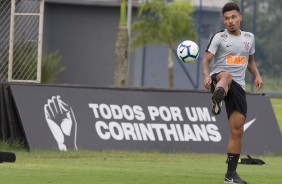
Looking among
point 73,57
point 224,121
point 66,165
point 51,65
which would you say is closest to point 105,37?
point 73,57

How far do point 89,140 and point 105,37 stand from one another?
2791 cm

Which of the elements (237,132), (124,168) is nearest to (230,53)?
(237,132)

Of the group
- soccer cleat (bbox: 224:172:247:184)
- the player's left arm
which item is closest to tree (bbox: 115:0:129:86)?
the player's left arm

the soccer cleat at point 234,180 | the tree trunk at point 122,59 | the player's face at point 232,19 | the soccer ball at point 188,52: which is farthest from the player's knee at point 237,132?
the tree trunk at point 122,59

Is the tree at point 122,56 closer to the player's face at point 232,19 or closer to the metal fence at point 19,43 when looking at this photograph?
the metal fence at point 19,43

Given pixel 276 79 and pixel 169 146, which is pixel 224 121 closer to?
pixel 169 146

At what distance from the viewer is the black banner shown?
18141 millimetres

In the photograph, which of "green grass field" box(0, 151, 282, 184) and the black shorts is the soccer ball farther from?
"green grass field" box(0, 151, 282, 184)

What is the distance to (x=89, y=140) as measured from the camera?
18.4 meters

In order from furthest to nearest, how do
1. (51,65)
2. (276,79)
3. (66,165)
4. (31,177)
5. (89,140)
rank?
(276,79) < (51,65) < (89,140) < (66,165) < (31,177)

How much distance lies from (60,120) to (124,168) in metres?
3.67

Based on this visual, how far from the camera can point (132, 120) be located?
1877cm

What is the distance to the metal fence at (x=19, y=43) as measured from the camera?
19.5 meters

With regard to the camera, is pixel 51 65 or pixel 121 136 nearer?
Result: pixel 121 136
